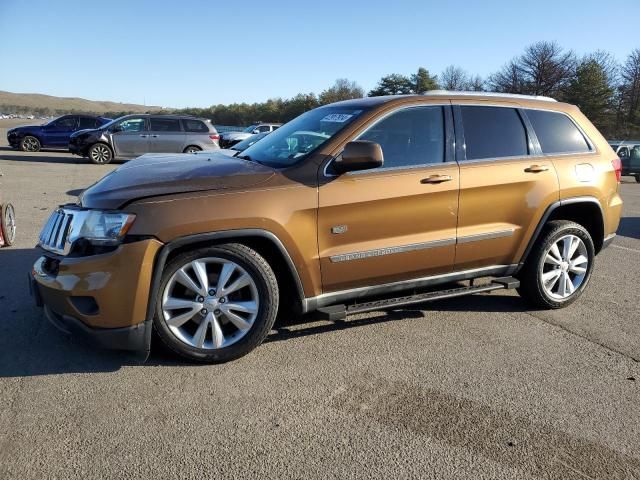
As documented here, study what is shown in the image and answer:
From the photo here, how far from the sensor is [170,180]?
11.0ft

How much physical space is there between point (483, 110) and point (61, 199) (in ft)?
28.3

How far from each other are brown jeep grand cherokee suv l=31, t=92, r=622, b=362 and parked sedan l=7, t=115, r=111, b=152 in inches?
778

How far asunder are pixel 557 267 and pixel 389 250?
5.98ft

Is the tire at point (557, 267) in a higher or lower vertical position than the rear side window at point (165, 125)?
lower

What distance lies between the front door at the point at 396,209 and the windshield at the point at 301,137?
28 cm

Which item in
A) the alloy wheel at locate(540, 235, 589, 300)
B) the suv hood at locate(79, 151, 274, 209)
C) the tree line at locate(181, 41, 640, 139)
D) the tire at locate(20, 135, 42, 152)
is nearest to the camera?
the suv hood at locate(79, 151, 274, 209)

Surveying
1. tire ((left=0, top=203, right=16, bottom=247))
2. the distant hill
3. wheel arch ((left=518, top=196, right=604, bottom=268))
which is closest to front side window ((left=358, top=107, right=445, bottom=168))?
wheel arch ((left=518, top=196, right=604, bottom=268))

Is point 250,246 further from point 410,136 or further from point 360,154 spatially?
point 410,136

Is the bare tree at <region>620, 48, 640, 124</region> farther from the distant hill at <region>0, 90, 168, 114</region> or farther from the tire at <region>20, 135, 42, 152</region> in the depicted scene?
the distant hill at <region>0, 90, 168, 114</region>

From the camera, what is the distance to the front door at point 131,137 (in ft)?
58.7

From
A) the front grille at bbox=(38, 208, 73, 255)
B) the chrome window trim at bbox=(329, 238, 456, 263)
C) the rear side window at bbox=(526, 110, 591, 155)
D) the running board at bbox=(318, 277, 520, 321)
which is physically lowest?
the running board at bbox=(318, 277, 520, 321)

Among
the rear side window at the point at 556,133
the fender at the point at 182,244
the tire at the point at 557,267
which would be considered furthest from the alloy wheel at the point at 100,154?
the tire at the point at 557,267

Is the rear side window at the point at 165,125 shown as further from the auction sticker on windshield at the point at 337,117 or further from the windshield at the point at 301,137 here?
the auction sticker on windshield at the point at 337,117

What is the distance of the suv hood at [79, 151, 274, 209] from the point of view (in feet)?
10.5
